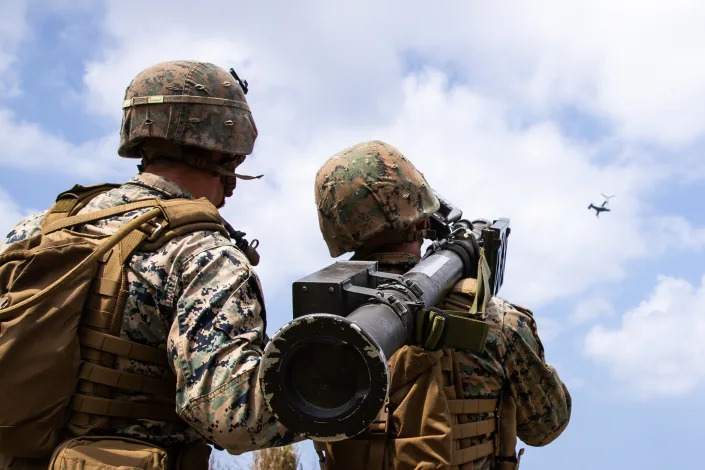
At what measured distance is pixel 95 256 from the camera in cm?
399

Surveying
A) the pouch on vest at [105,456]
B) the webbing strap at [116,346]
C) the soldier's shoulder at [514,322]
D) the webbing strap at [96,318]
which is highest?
the soldier's shoulder at [514,322]

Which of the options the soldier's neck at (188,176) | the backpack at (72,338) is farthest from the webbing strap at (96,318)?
the soldier's neck at (188,176)

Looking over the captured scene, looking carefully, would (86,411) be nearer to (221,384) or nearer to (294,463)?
(221,384)

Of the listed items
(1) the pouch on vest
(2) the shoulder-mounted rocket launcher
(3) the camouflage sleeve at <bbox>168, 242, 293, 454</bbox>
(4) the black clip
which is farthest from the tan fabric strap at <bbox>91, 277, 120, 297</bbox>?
(4) the black clip

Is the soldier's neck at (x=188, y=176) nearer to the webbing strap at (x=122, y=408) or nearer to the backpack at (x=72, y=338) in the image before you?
the backpack at (x=72, y=338)

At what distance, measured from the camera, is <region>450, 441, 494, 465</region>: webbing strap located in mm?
5336

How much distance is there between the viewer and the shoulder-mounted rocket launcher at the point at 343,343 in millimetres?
3160

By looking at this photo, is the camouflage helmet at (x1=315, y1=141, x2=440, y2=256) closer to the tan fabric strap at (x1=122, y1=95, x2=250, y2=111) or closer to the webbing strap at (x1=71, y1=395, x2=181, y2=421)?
the tan fabric strap at (x1=122, y1=95, x2=250, y2=111)

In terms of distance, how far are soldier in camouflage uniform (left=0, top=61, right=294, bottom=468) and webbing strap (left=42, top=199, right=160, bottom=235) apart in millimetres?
33

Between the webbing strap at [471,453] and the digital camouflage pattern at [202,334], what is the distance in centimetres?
176

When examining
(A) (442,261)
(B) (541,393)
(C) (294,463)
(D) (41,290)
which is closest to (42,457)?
(D) (41,290)

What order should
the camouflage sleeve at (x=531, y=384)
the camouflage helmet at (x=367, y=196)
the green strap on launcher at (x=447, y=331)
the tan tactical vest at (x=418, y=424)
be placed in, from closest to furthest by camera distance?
the green strap on launcher at (x=447, y=331)
the tan tactical vest at (x=418, y=424)
the camouflage sleeve at (x=531, y=384)
the camouflage helmet at (x=367, y=196)

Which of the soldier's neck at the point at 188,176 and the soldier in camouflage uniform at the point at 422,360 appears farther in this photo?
the soldier in camouflage uniform at the point at 422,360

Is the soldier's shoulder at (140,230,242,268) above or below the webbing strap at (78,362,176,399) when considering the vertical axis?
above
